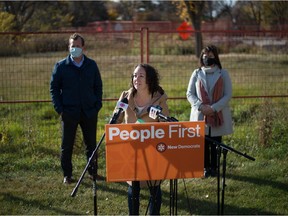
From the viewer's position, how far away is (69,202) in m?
5.63

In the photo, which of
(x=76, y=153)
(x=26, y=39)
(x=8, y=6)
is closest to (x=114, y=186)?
(x=76, y=153)

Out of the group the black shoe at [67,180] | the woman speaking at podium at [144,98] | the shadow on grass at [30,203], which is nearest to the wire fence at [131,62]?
the black shoe at [67,180]

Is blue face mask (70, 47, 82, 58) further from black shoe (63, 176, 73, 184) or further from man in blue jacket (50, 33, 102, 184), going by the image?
black shoe (63, 176, 73, 184)

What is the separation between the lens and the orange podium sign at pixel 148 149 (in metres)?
3.45

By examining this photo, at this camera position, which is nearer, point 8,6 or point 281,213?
point 281,213

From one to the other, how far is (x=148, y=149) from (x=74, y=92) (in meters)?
2.67

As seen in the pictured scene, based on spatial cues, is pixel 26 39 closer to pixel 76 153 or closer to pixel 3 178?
pixel 76 153

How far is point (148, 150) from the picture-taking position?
346cm

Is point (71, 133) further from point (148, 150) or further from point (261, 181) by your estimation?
point (148, 150)

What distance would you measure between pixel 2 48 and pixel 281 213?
5999mm

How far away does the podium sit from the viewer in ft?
11.3

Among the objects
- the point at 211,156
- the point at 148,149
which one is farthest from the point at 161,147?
the point at 211,156

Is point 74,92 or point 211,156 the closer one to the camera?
point 74,92


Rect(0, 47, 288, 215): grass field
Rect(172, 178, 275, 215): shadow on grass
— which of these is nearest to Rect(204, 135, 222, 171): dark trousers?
Rect(0, 47, 288, 215): grass field
